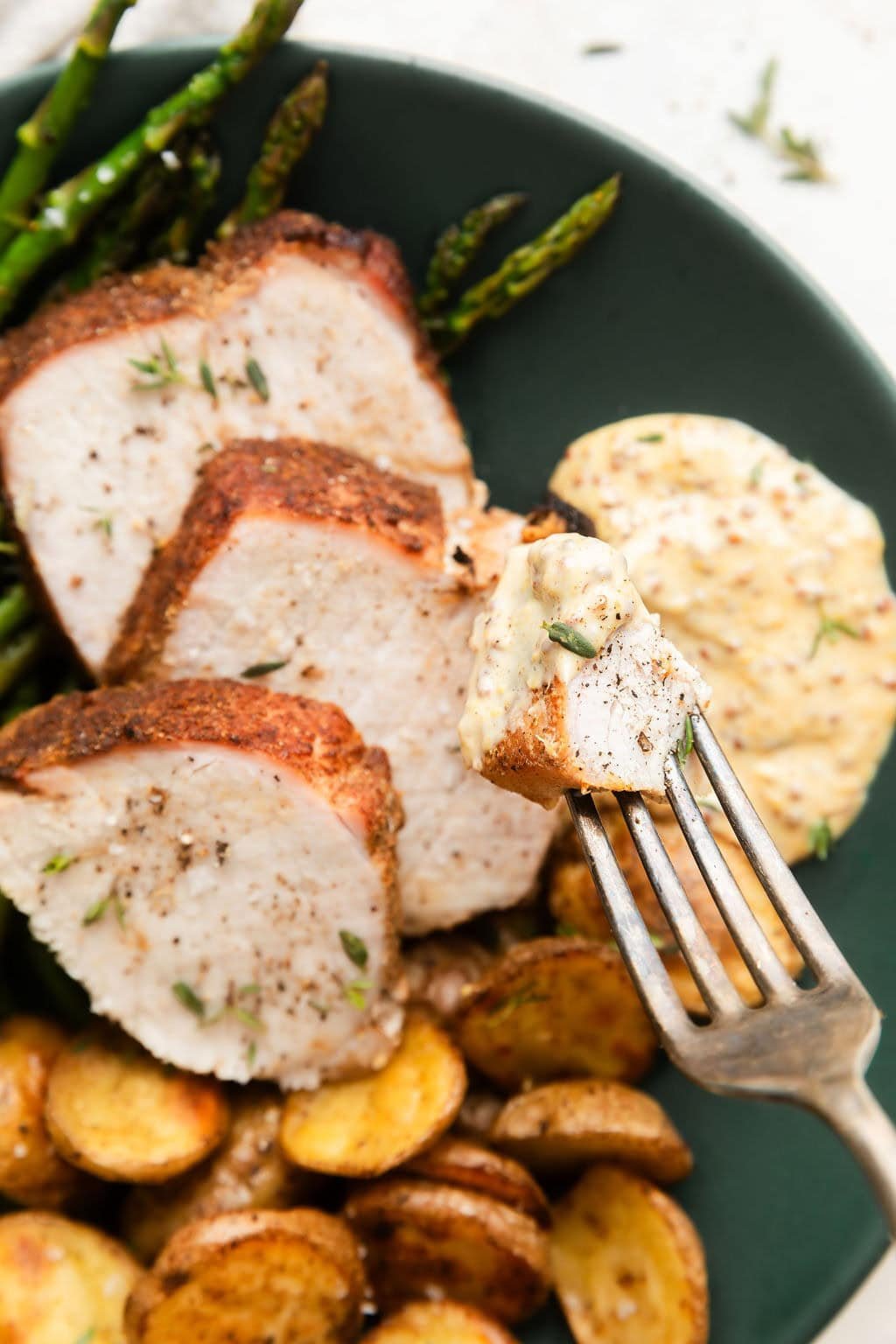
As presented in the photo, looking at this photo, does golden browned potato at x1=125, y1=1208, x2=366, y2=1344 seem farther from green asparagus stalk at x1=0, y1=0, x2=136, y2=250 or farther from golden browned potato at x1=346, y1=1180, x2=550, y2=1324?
green asparagus stalk at x1=0, y1=0, x2=136, y2=250

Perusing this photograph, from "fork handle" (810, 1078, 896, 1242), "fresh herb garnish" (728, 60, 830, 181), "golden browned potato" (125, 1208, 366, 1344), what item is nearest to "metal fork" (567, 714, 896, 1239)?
"fork handle" (810, 1078, 896, 1242)

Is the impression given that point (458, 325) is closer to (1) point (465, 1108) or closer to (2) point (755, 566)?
(2) point (755, 566)

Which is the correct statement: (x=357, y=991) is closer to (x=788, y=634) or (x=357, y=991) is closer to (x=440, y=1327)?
(x=440, y=1327)

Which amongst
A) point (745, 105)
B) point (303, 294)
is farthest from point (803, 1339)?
point (745, 105)

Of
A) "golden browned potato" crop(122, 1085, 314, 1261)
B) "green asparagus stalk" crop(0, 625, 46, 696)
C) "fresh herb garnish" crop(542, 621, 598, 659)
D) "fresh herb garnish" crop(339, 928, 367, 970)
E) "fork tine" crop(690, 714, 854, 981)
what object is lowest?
"golden browned potato" crop(122, 1085, 314, 1261)

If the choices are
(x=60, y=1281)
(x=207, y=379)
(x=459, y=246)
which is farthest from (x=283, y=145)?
(x=60, y=1281)

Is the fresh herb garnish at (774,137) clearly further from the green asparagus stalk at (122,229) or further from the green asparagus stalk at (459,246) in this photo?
the green asparagus stalk at (122,229)
